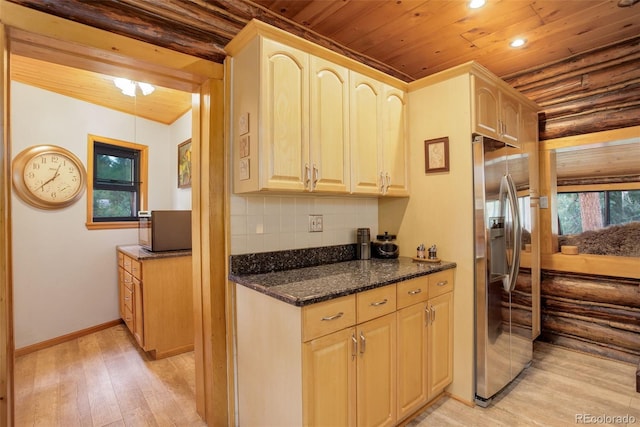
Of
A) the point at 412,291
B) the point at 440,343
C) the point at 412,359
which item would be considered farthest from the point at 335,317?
the point at 440,343

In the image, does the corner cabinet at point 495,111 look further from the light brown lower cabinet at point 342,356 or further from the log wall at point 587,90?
the light brown lower cabinet at point 342,356

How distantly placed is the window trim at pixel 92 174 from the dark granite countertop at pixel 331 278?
253 centimetres

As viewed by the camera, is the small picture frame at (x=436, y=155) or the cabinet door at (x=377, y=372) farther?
the small picture frame at (x=436, y=155)

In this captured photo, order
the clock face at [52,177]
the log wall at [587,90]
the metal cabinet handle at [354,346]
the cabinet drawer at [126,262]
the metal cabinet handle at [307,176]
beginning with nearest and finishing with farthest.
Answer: the metal cabinet handle at [354,346] < the metal cabinet handle at [307,176] < the log wall at [587,90] < the clock face at [52,177] < the cabinet drawer at [126,262]

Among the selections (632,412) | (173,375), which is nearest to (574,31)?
(632,412)

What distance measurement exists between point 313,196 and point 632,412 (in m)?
2.50

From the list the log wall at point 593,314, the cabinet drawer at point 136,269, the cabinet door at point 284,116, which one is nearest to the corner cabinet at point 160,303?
the cabinet drawer at point 136,269

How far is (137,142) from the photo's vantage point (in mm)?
3906

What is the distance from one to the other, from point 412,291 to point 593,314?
2210mm

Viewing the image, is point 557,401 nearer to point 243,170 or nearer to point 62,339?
point 243,170

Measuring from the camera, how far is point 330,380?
1.47 m

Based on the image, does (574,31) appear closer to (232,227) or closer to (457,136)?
(457,136)

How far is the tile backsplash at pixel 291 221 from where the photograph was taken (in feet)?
6.33

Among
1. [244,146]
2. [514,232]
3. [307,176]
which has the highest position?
[244,146]
